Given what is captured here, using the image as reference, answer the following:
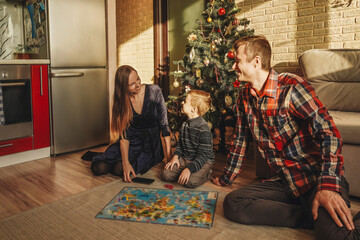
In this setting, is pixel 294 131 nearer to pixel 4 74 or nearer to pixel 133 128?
pixel 133 128

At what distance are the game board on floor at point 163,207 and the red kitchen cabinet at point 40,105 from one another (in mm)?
1284

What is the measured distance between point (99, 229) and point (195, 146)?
3.18 feet

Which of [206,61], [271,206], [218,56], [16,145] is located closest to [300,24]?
[218,56]

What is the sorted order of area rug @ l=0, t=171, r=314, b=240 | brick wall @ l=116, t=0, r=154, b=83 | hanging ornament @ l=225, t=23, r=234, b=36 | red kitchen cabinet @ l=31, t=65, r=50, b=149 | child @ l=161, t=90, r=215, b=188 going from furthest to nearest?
brick wall @ l=116, t=0, r=154, b=83 → hanging ornament @ l=225, t=23, r=234, b=36 → red kitchen cabinet @ l=31, t=65, r=50, b=149 → child @ l=161, t=90, r=215, b=188 → area rug @ l=0, t=171, r=314, b=240

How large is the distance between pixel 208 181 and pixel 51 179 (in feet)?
4.02

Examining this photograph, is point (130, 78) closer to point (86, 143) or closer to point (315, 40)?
point (86, 143)

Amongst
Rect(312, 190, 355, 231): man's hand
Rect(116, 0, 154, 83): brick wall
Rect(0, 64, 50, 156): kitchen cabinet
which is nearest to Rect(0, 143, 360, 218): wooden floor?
Rect(0, 64, 50, 156): kitchen cabinet

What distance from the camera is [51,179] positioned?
240cm

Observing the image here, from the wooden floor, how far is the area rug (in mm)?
182

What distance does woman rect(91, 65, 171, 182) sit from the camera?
2.25 m

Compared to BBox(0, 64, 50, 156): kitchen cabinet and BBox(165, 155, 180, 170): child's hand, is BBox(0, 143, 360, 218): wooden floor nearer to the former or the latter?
BBox(0, 64, 50, 156): kitchen cabinet

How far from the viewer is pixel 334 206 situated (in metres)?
1.26

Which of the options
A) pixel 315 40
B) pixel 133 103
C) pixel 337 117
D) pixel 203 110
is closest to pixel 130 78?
pixel 133 103

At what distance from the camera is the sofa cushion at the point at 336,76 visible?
2431 millimetres
